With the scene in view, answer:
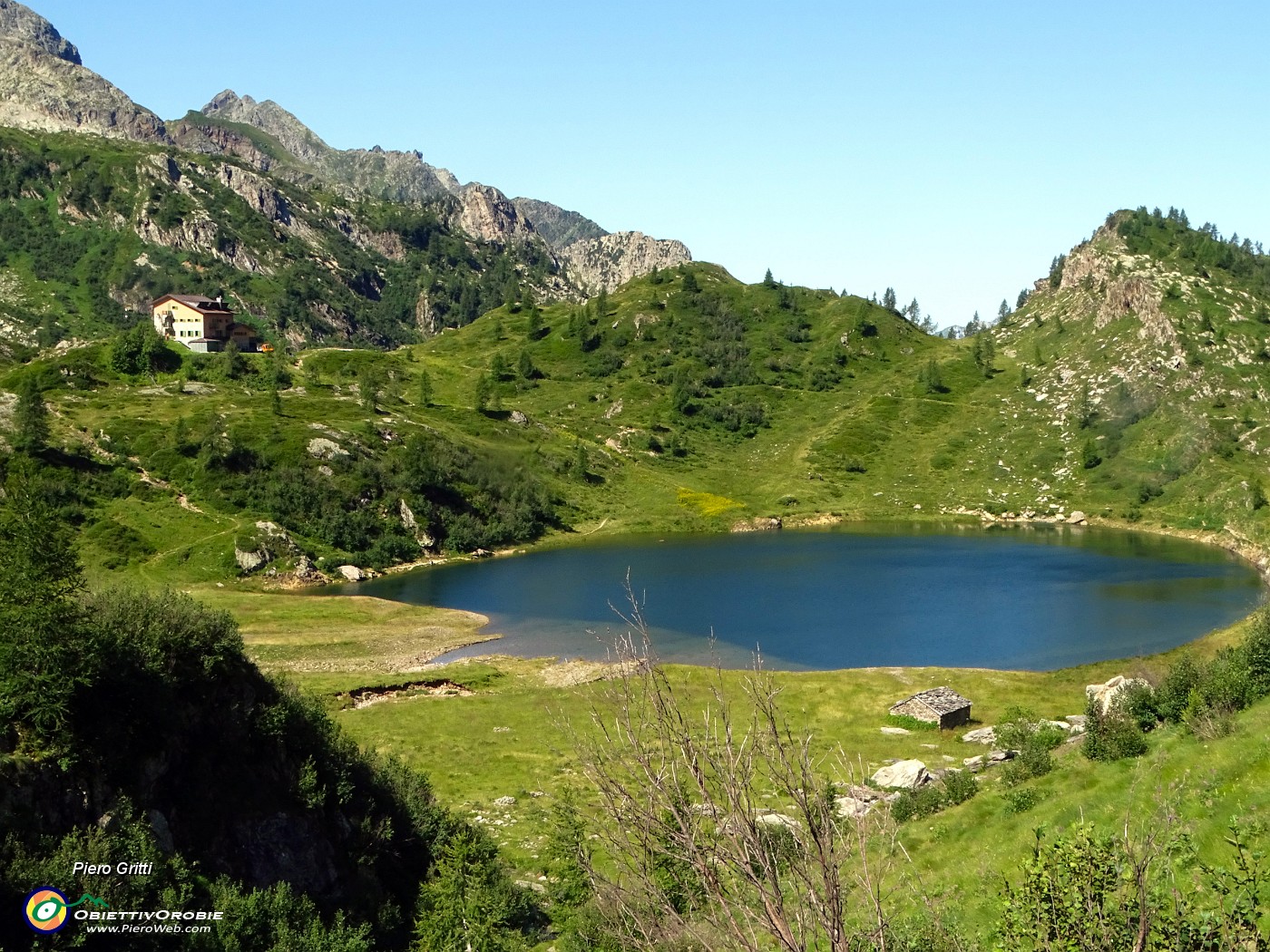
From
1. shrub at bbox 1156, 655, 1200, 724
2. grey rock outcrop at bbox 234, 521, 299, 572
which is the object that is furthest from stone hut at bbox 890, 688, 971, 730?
grey rock outcrop at bbox 234, 521, 299, 572

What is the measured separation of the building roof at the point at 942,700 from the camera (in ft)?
194

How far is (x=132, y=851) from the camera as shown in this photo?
21.1 m

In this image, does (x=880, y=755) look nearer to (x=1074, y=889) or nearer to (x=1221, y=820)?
(x=1221, y=820)

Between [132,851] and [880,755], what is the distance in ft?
136

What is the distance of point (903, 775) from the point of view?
44.5 m

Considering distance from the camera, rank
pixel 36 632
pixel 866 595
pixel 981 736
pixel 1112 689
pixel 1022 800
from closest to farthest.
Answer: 1. pixel 36 632
2. pixel 1022 800
3. pixel 1112 689
4. pixel 981 736
5. pixel 866 595

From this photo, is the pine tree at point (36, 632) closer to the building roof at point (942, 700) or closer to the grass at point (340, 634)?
the grass at point (340, 634)

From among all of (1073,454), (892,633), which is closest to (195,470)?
(892,633)

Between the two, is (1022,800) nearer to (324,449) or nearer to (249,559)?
(249,559)

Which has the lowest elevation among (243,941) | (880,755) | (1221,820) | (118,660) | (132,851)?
(880,755)

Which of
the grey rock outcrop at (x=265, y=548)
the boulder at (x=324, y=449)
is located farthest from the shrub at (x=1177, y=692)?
the boulder at (x=324, y=449)

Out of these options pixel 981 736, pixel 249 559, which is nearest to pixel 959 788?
pixel 981 736
